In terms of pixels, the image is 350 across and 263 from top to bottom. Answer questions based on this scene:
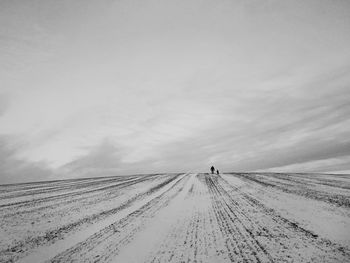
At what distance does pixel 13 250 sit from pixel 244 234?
19.2 feet

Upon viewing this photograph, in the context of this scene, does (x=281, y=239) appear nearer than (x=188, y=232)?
Yes

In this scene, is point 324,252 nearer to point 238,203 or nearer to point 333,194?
point 238,203

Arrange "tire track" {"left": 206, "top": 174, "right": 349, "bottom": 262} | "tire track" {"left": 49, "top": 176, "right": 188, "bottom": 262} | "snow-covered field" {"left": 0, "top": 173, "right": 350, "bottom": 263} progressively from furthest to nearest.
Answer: "tire track" {"left": 49, "top": 176, "right": 188, "bottom": 262}, "snow-covered field" {"left": 0, "top": 173, "right": 350, "bottom": 263}, "tire track" {"left": 206, "top": 174, "right": 349, "bottom": 262}

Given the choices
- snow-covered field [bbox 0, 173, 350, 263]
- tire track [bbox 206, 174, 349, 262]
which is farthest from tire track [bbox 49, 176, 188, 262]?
tire track [bbox 206, 174, 349, 262]

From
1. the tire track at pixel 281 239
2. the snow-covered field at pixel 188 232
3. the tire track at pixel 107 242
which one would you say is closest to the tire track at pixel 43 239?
the snow-covered field at pixel 188 232

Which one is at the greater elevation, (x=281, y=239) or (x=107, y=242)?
(x=107, y=242)

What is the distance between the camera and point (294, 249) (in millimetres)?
5012

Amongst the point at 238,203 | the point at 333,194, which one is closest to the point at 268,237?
the point at 238,203

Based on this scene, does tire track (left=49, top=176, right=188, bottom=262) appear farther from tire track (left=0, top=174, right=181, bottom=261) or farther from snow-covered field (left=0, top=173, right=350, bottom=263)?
tire track (left=0, top=174, right=181, bottom=261)

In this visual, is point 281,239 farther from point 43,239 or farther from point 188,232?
point 43,239

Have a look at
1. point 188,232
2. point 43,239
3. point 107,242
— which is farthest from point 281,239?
point 43,239

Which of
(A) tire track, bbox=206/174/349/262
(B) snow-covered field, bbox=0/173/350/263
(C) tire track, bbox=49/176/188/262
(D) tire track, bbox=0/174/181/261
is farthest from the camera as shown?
(D) tire track, bbox=0/174/181/261

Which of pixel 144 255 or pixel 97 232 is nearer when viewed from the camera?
pixel 144 255

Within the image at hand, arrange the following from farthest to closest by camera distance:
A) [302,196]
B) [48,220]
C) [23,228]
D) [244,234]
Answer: [302,196] < [48,220] < [23,228] < [244,234]
